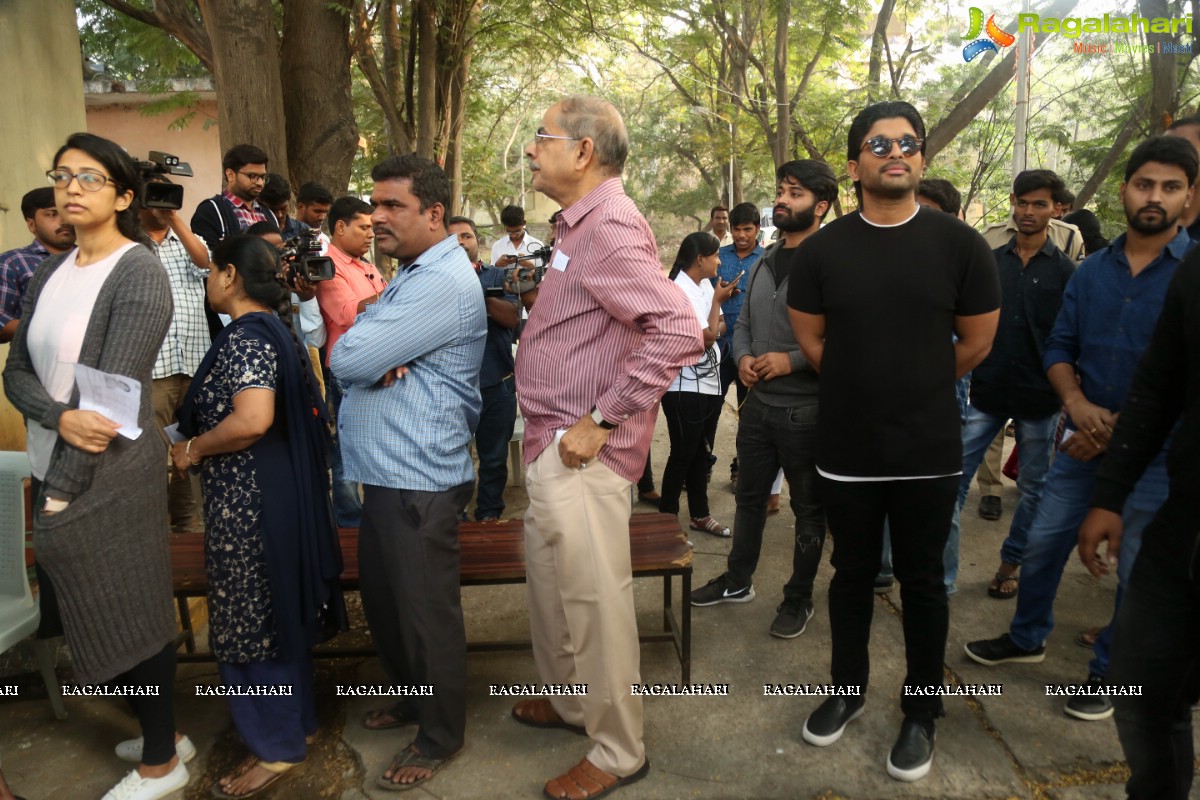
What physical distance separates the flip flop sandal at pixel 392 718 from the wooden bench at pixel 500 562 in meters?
0.33

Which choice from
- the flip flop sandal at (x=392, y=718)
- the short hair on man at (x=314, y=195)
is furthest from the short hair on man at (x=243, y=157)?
the flip flop sandal at (x=392, y=718)

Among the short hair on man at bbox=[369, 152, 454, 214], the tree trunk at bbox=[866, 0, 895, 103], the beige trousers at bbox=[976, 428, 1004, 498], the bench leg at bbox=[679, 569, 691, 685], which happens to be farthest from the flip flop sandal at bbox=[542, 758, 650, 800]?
the tree trunk at bbox=[866, 0, 895, 103]

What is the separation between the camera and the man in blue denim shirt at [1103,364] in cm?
274

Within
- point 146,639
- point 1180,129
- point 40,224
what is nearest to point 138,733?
point 146,639

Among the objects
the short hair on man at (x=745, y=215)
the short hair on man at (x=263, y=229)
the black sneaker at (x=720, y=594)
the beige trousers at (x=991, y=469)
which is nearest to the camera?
the black sneaker at (x=720, y=594)

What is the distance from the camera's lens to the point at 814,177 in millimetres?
3551

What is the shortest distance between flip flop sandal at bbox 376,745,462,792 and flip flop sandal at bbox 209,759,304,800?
32 cm

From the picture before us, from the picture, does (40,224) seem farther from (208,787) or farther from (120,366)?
(208,787)

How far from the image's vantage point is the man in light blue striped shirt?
2510 mm

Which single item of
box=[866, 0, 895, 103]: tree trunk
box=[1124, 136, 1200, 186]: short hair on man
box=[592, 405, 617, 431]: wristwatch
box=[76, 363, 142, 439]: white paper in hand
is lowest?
box=[592, 405, 617, 431]: wristwatch

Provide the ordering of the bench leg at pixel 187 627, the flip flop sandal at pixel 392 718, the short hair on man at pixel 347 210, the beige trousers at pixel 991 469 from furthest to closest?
the beige trousers at pixel 991 469 < the short hair on man at pixel 347 210 < the bench leg at pixel 187 627 < the flip flop sandal at pixel 392 718

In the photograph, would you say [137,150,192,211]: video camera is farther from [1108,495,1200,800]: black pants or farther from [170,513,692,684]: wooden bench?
[1108,495,1200,800]: black pants

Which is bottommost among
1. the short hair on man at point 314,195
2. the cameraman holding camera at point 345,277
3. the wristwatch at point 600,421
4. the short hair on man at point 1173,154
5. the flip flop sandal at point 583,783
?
the flip flop sandal at point 583,783

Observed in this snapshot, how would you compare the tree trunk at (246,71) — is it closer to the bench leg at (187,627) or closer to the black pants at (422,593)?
the bench leg at (187,627)
